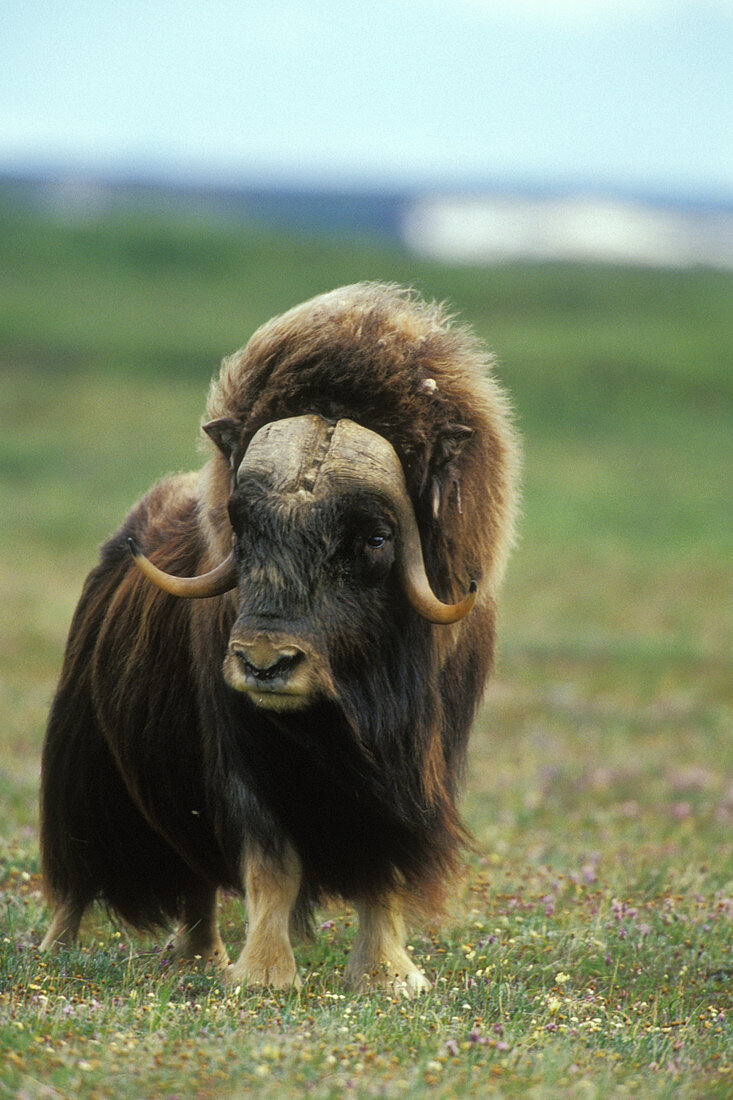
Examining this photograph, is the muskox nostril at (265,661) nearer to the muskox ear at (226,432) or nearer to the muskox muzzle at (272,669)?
the muskox muzzle at (272,669)

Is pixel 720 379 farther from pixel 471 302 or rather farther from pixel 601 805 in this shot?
pixel 601 805

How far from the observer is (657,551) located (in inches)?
700

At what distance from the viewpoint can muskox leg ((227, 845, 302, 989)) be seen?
341 centimetres

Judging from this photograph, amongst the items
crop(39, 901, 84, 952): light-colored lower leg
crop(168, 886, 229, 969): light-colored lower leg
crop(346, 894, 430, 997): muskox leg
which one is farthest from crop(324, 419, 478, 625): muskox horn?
crop(39, 901, 84, 952): light-colored lower leg

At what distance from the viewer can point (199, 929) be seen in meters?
4.16

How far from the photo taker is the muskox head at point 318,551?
3.17 m

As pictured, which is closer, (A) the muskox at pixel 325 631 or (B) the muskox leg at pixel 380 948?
(A) the muskox at pixel 325 631

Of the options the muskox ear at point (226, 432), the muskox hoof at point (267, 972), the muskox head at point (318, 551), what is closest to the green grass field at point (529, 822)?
the muskox hoof at point (267, 972)

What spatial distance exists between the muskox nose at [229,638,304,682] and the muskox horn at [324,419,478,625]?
1.28 feet

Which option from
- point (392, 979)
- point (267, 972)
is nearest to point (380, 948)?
point (392, 979)

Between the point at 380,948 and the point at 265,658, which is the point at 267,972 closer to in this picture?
the point at 380,948

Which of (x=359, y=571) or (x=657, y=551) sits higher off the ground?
(x=359, y=571)

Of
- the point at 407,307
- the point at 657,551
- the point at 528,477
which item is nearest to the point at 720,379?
the point at 528,477

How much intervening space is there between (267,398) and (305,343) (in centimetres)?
18
